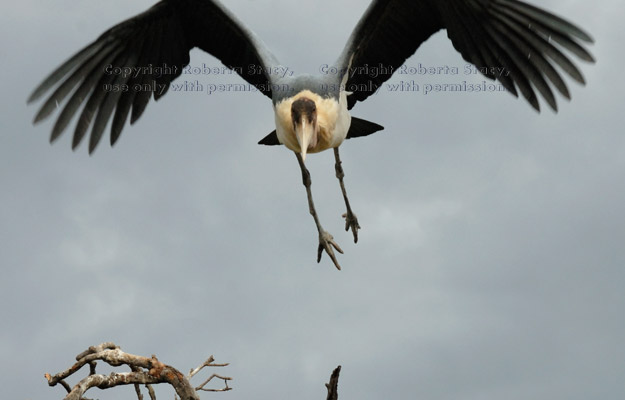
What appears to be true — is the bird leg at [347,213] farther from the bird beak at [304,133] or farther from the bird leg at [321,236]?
the bird beak at [304,133]

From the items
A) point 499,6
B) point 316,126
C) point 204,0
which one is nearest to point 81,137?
point 204,0

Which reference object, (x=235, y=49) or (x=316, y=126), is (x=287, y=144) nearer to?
(x=316, y=126)

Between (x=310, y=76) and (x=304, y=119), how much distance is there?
55 cm

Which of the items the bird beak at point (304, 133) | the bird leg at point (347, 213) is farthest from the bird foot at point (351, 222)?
the bird beak at point (304, 133)

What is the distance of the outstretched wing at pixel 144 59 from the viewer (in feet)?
25.3

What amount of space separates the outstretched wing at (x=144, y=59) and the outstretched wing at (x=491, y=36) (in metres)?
1.00

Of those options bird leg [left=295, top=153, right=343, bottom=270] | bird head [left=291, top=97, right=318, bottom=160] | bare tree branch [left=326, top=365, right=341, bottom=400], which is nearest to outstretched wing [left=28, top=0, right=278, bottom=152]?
bird head [left=291, top=97, right=318, bottom=160]

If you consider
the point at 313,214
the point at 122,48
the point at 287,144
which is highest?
the point at 122,48

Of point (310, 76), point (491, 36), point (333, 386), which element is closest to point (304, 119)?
point (310, 76)

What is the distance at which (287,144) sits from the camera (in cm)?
739

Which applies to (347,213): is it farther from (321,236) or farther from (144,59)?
(144,59)

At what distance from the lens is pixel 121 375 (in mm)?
5418

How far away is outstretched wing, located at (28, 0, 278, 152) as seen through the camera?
25.3 feet

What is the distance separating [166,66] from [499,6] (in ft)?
11.3
